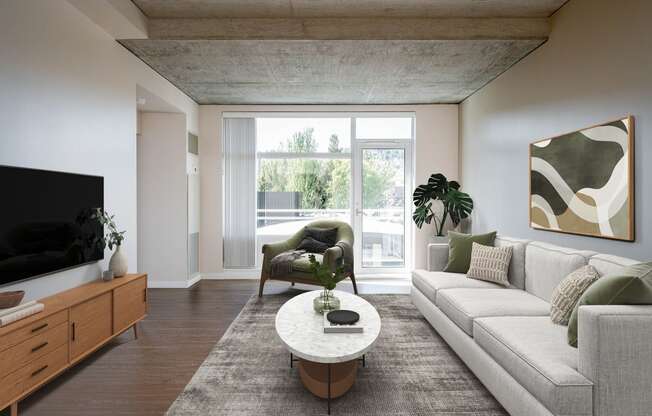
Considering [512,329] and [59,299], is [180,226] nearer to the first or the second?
[59,299]

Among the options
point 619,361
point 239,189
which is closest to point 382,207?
point 239,189

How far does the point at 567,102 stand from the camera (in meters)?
2.98

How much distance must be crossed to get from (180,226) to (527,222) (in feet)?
14.5

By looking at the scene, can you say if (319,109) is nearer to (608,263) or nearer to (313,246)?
(313,246)

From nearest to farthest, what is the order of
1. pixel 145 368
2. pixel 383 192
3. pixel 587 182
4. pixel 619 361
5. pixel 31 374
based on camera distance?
pixel 619 361, pixel 31 374, pixel 145 368, pixel 587 182, pixel 383 192

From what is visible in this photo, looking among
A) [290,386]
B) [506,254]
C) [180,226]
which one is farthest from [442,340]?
[180,226]

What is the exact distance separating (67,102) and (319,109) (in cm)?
352

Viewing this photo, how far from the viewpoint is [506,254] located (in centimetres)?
321

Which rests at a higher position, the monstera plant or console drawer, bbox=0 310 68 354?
the monstera plant

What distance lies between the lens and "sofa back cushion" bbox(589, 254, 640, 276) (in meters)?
2.10

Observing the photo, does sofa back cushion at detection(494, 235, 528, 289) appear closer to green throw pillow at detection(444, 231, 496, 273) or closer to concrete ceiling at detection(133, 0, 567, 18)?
green throw pillow at detection(444, 231, 496, 273)

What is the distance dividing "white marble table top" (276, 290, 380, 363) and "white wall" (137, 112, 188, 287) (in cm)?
288

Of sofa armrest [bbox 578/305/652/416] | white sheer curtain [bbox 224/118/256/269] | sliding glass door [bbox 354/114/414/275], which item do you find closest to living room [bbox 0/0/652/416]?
sofa armrest [bbox 578/305/652/416]

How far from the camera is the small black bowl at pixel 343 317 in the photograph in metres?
2.30
